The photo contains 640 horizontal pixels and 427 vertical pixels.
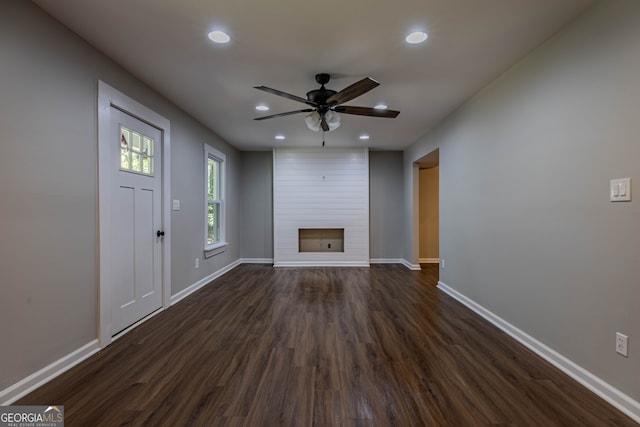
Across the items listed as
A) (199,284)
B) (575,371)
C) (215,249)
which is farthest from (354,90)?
(215,249)

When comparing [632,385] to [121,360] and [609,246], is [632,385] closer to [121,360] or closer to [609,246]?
[609,246]

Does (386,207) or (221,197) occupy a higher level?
(221,197)

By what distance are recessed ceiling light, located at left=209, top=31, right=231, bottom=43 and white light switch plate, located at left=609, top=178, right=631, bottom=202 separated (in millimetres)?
2843

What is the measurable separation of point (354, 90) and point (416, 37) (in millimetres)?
599

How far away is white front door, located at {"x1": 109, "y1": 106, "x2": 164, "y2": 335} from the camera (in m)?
Result: 2.58

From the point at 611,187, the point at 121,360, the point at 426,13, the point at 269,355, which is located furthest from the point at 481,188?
the point at 121,360

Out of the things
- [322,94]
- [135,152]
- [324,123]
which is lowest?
[135,152]

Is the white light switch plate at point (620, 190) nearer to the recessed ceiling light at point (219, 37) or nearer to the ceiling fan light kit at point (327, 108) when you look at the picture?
the ceiling fan light kit at point (327, 108)

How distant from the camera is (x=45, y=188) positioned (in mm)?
1932

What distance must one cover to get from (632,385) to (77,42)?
4.41 metres

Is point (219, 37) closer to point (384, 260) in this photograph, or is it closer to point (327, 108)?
point (327, 108)

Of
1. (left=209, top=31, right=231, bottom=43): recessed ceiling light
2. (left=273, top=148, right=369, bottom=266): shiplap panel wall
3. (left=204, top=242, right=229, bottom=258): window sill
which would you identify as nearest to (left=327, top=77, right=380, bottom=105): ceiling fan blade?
(left=209, top=31, right=231, bottom=43): recessed ceiling light

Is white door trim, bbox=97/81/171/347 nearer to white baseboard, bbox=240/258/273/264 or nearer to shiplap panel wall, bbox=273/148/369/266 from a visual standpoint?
shiplap panel wall, bbox=273/148/369/266

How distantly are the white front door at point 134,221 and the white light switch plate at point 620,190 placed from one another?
3.78 meters
